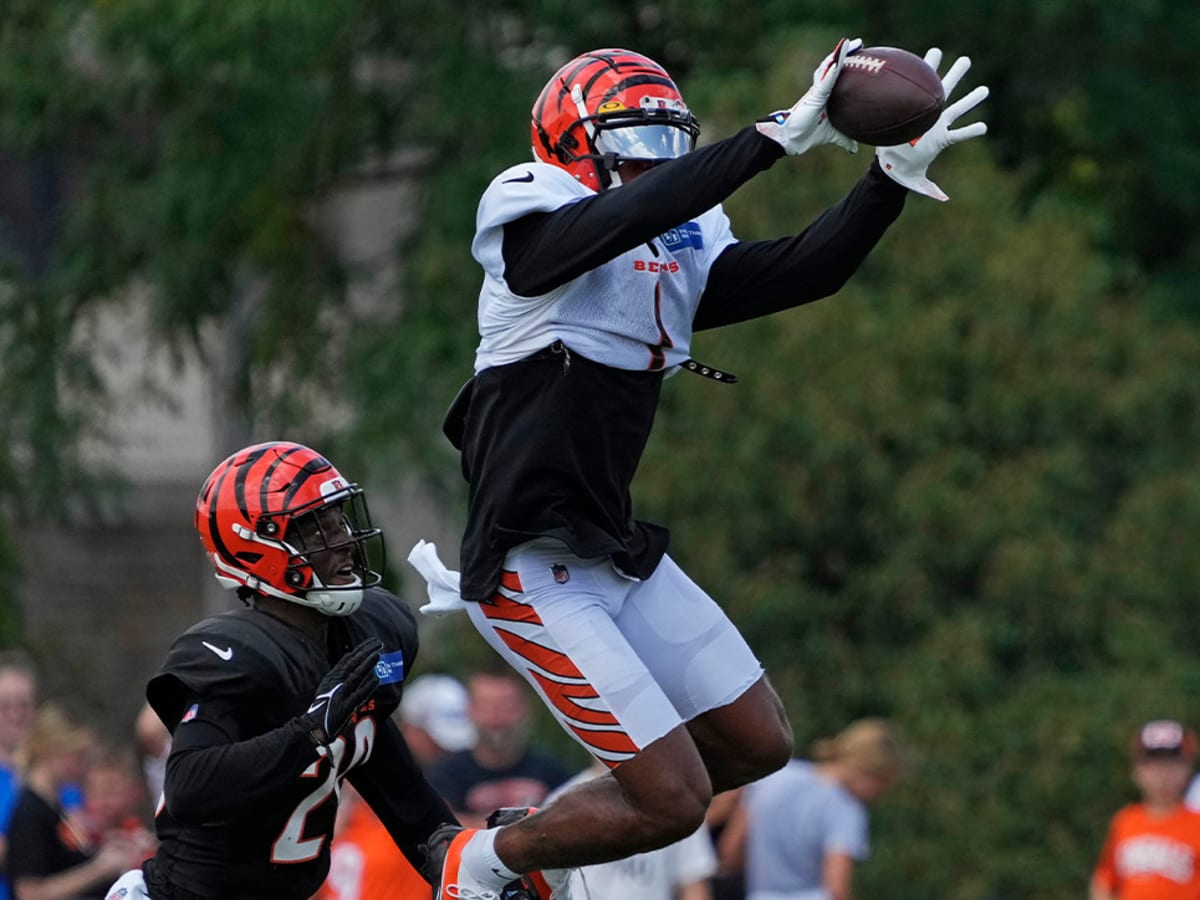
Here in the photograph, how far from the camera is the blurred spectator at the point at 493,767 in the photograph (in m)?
9.40

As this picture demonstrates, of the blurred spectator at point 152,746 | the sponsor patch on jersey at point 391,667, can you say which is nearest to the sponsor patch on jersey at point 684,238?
the sponsor patch on jersey at point 391,667

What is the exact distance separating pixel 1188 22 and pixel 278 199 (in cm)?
607

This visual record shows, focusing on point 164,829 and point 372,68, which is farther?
point 372,68

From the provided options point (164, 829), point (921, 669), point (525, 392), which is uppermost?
point (525, 392)

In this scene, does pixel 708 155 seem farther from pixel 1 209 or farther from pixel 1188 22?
pixel 1 209

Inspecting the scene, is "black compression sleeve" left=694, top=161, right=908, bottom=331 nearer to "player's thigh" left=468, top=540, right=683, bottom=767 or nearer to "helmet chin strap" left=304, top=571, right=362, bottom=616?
"player's thigh" left=468, top=540, right=683, bottom=767

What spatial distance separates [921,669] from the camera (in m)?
12.6

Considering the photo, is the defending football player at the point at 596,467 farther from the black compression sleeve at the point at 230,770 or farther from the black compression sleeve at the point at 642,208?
the black compression sleeve at the point at 230,770

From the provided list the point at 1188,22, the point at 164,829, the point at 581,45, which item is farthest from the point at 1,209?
the point at 164,829

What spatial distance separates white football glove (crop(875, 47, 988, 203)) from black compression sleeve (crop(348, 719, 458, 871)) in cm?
196

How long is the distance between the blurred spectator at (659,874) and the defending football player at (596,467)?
1.86 m

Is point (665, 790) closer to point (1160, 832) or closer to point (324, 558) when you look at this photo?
point (324, 558)

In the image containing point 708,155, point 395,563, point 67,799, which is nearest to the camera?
point 708,155

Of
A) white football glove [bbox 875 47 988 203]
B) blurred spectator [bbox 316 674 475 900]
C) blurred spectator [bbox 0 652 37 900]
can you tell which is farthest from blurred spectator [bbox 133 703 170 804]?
white football glove [bbox 875 47 988 203]
